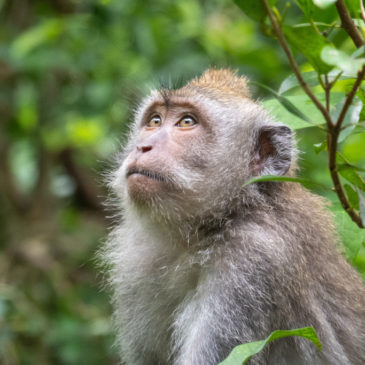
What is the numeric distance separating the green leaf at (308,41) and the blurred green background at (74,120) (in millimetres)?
2389

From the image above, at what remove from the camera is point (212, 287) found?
139 inches

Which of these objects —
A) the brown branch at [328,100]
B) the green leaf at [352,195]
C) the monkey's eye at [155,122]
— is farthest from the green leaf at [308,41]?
the monkey's eye at [155,122]

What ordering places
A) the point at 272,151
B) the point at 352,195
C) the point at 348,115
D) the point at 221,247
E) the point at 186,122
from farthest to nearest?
the point at 186,122
the point at 272,151
the point at 221,247
the point at 352,195
the point at 348,115

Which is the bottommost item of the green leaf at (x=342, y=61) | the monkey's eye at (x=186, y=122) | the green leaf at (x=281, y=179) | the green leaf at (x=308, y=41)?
the green leaf at (x=281, y=179)

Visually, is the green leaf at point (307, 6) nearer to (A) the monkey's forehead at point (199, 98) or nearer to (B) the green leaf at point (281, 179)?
(B) the green leaf at point (281, 179)

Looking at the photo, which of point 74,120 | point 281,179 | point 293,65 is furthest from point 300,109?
point 74,120

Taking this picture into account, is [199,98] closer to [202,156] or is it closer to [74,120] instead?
[202,156]

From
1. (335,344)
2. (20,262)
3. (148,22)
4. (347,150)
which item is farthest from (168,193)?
(20,262)

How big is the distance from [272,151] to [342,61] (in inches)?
76.6

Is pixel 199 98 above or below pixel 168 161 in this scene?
above

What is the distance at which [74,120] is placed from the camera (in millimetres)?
9562

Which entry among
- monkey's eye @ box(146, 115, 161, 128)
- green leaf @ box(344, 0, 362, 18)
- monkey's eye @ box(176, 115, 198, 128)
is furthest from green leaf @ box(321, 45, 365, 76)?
monkey's eye @ box(146, 115, 161, 128)

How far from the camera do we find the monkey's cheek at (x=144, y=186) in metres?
3.77

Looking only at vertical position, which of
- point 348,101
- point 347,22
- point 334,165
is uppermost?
point 347,22
